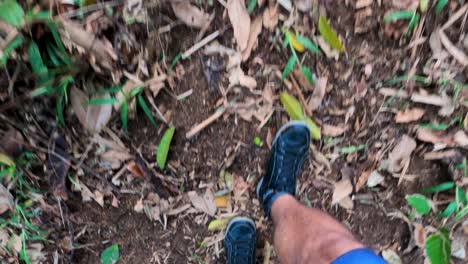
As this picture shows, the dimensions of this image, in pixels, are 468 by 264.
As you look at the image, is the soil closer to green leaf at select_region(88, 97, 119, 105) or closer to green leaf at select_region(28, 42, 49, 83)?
→ green leaf at select_region(88, 97, 119, 105)

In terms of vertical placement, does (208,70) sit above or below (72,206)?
above

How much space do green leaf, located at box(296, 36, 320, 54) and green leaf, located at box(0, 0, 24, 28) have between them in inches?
35.7

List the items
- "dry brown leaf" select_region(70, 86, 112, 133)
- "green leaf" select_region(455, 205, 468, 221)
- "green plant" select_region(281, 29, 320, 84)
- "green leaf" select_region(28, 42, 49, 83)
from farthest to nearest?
1. "green leaf" select_region(455, 205, 468, 221)
2. "green plant" select_region(281, 29, 320, 84)
3. "dry brown leaf" select_region(70, 86, 112, 133)
4. "green leaf" select_region(28, 42, 49, 83)

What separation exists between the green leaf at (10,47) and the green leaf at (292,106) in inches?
35.1

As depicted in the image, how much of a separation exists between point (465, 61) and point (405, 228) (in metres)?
0.70

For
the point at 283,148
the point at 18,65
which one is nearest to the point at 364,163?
the point at 283,148

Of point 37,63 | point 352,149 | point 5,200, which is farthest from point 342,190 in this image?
point 5,200

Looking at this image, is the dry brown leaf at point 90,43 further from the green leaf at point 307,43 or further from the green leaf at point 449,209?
the green leaf at point 449,209

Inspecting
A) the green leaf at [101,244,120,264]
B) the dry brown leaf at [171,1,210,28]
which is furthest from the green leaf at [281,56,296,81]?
the green leaf at [101,244,120,264]

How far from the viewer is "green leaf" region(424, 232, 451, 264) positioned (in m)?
1.51

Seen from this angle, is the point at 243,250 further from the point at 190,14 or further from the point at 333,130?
the point at 190,14

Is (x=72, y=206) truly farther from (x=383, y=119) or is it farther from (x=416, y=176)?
(x=416, y=176)

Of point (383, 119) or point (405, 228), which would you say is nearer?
point (383, 119)

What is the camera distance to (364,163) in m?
1.56
